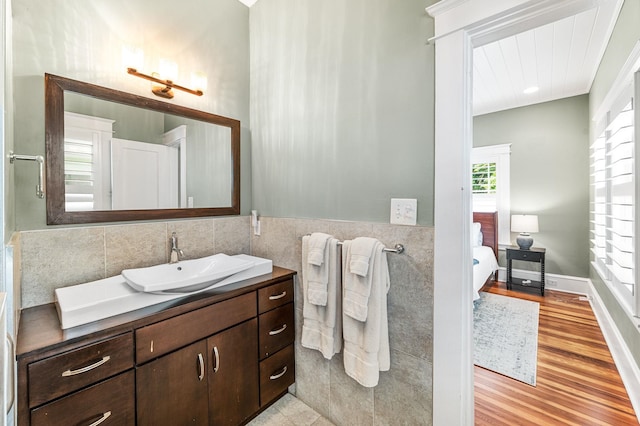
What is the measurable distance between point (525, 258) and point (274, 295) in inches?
142

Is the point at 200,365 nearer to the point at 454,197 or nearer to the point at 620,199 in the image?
the point at 454,197

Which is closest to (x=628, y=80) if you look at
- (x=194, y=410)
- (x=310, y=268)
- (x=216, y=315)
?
(x=310, y=268)

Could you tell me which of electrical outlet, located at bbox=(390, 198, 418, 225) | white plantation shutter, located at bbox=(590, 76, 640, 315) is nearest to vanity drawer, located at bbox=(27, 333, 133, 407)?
electrical outlet, located at bbox=(390, 198, 418, 225)

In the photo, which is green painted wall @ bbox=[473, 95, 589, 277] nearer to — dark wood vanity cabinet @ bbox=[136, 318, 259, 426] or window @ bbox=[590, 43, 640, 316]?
window @ bbox=[590, 43, 640, 316]

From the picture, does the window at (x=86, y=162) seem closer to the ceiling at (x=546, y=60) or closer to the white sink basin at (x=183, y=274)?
the white sink basin at (x=183, y=274)

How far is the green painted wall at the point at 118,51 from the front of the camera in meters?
1.25

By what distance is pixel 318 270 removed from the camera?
4.96ft

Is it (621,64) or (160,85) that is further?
(621,64)

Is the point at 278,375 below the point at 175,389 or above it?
below

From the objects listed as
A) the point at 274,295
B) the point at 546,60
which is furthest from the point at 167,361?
the point at 546,60

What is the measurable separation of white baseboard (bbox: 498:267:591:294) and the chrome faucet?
4.36 meters

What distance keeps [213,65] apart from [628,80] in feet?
8.65

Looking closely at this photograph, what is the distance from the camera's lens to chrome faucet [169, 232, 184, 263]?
1640 mm

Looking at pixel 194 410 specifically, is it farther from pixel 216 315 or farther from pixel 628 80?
pixel 628 80
